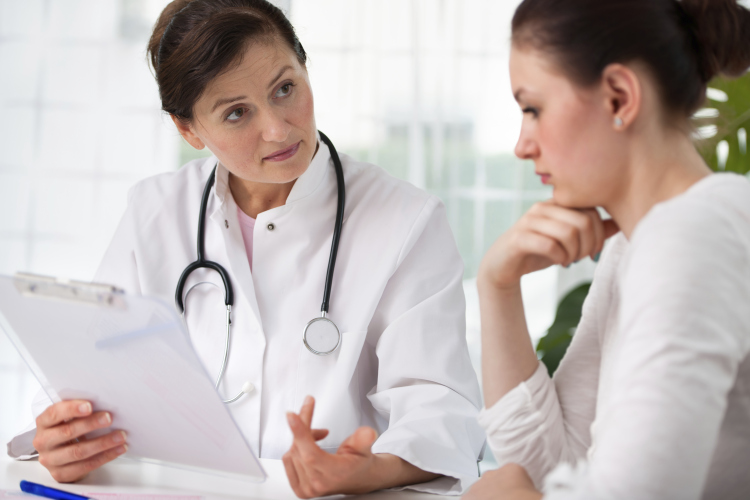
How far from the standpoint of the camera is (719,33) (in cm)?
73

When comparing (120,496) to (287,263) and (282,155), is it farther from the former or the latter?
(282,155)

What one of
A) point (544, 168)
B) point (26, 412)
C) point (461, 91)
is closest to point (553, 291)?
point (461, 91)

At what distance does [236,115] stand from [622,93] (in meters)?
0.76

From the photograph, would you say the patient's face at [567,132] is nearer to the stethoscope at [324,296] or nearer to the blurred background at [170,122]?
the stethoscope at [324,296]

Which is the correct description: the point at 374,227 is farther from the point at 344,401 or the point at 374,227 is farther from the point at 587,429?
the point at 587,429

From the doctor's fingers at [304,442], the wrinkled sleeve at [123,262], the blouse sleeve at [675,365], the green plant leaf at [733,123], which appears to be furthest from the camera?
the green plant leaf at [733,123]

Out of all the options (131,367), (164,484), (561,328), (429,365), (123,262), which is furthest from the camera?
(561,328)

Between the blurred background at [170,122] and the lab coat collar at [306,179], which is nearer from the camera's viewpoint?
A: the lab coat collar at [306,179]

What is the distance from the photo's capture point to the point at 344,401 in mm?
1190

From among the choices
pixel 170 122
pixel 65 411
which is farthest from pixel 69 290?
pixel 170 122

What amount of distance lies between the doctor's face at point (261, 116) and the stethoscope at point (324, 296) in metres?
0.12

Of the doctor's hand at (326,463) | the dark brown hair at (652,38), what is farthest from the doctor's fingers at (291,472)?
the dark brown hair at (652,38)

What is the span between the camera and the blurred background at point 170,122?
2.59 metres

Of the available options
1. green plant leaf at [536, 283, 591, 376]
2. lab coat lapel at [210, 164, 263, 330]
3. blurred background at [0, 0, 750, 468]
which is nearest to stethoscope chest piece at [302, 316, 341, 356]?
lab coat lapel at [210, 164, 263, 330]
